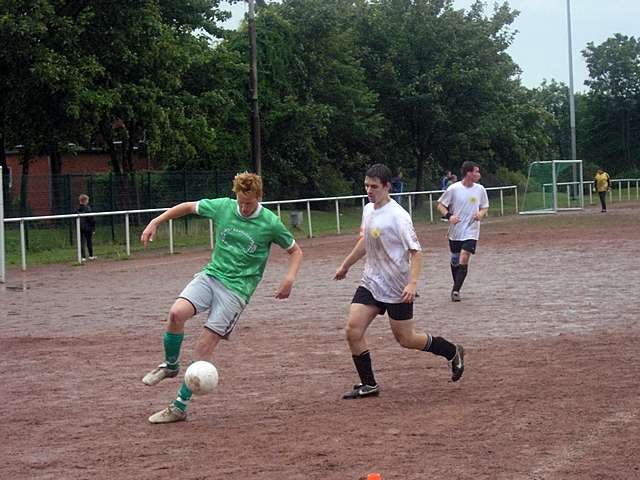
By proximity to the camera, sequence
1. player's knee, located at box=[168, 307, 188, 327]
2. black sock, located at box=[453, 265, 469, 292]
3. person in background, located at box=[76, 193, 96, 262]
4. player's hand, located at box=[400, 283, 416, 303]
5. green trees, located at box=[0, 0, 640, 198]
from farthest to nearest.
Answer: green trees, located at box=[0, 0, 640, 198] < person in background, located at box=[76, 193, 96, 262] < black sock, located at box=[453, 265, 469, 292] < player's hand, located at box=[400, 283, 416, 303] < player's knee, located at box=[168, 307, 188, 327]

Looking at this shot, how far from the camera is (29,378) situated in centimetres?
1003

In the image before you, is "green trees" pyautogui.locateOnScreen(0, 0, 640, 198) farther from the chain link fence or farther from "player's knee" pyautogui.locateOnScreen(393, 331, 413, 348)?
"player's knee" pyautogui.locateOnScreen(393, 331, 413, 348)

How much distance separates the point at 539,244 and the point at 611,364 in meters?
17.5

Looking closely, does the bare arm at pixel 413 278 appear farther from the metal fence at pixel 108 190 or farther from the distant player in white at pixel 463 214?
the metal fence at pixel 108 190

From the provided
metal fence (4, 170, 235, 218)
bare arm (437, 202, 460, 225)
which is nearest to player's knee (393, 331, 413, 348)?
bare arm (437, 202, 460, 225)

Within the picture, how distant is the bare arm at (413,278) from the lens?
8508mm

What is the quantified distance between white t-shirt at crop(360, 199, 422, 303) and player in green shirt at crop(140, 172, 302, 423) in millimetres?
766

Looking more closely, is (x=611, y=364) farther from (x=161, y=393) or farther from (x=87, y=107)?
(x=87, y=107)

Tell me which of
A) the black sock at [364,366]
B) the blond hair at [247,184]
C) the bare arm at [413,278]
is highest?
the blond hair at [247,184]

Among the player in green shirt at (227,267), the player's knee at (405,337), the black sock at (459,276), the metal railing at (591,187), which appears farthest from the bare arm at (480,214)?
the metal railing at (591,187)

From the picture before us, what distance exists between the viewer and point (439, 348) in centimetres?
909

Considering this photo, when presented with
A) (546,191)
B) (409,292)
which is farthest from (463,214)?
(546,191)

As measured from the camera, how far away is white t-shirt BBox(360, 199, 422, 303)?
870 centimetres

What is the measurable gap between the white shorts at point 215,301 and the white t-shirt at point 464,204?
7378 mm
